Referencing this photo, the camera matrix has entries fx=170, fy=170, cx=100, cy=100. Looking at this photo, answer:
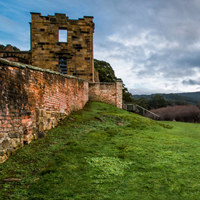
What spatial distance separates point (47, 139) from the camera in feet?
19.3

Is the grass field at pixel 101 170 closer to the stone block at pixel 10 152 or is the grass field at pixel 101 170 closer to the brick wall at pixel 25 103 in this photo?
the stone block at pixel 10 152

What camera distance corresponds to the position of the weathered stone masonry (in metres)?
4.32

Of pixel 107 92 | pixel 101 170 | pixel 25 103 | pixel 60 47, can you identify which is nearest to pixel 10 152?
pixel 25 103

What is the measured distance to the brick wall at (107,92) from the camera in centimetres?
1705

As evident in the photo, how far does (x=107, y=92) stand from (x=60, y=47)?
22.8 feet

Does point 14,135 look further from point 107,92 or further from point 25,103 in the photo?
point 107,92

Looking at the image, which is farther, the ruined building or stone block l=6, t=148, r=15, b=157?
the ruined building

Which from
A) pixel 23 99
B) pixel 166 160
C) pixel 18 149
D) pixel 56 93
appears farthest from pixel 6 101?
pixel 166 160

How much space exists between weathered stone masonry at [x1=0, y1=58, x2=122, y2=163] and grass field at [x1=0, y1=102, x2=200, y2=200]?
438mm

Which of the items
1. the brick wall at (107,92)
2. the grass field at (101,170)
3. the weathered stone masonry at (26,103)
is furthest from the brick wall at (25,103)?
the brick wall at (107,92)

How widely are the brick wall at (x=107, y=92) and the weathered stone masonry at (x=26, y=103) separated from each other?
26.6 ft

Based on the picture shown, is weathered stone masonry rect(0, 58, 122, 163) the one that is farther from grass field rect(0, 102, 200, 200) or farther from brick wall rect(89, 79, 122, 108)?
brick wall rect(89, 79, 122, 108)

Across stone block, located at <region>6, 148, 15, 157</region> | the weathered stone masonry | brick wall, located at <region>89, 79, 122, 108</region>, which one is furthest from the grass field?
brick wall, located at <region>89, 79, 122, 108</region>

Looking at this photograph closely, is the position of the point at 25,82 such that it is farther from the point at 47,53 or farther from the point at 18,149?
the point at 47,53
